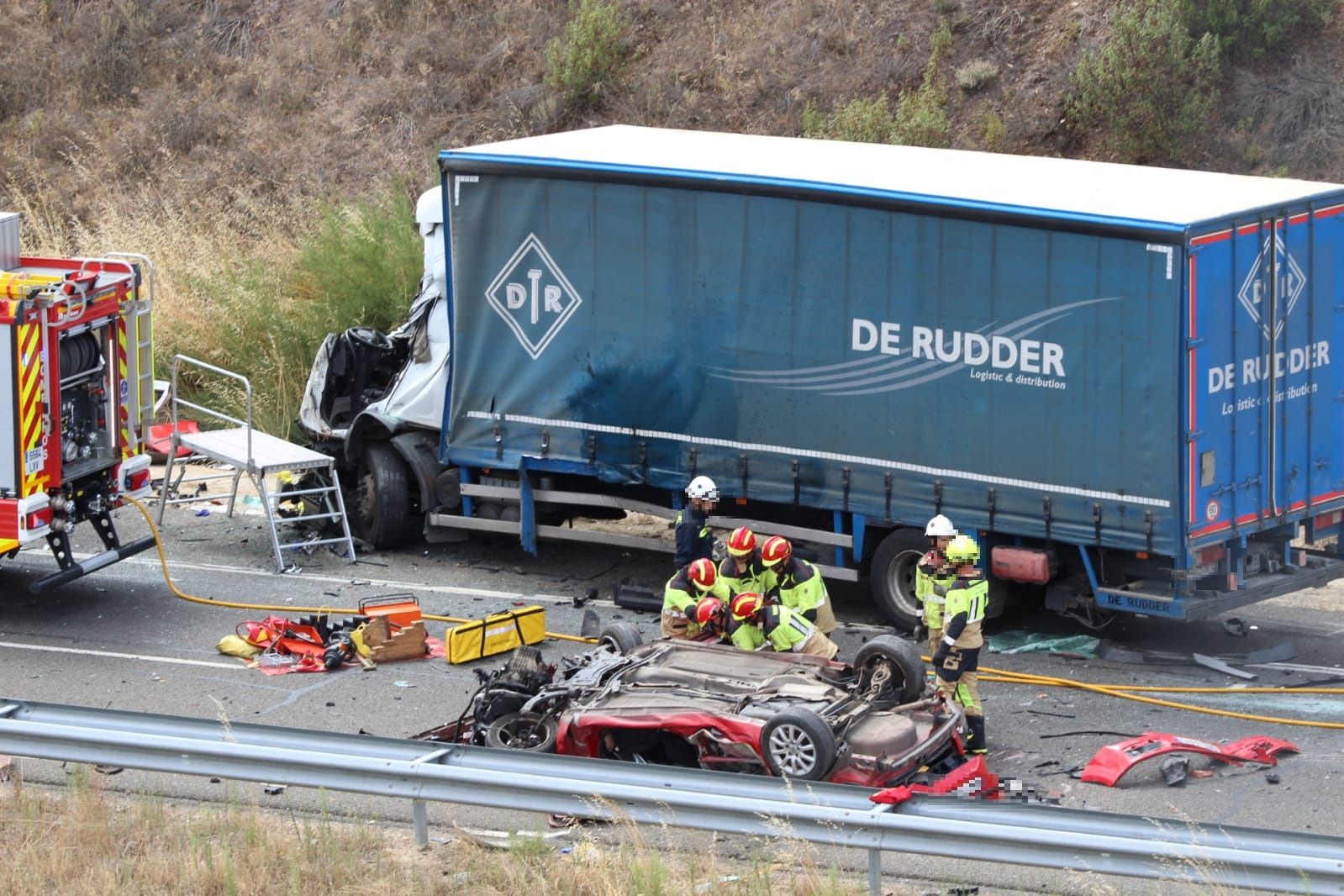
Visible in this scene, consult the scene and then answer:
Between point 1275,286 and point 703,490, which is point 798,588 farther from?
point 1275,286

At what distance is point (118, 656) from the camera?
13703 mm

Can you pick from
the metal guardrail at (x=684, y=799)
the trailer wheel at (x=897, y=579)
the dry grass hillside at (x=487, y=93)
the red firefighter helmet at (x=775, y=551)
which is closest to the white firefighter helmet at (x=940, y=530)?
the red firefighter helmet at (x=775, y=551)

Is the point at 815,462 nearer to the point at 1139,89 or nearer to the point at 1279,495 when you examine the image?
the point at 1279,495

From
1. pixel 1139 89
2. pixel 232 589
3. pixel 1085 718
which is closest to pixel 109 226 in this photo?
pixel 232 589

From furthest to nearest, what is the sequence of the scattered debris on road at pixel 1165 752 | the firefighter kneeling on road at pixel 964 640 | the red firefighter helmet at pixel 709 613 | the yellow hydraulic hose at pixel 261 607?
the yellow hydraulic hose at pixel 261 607, the red firefighter helmet at pixel 709 613, the firefighter kneeling on road at pixel 964 640, the scattered debris on road at pixel 1165 752

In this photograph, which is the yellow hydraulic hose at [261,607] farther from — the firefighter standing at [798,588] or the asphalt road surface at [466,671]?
the firefighter standing at [798,588]

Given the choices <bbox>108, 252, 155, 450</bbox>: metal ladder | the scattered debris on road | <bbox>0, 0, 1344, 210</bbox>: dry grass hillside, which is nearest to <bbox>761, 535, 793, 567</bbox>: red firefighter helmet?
the scattered debris on road

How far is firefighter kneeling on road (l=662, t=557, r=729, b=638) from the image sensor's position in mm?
11938

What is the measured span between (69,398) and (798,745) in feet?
23.2

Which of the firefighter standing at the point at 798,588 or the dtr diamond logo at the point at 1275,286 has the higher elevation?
the dtr diamond logo at the point at 1275,286

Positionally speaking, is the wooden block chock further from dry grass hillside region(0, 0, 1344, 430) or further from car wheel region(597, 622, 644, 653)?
dry grass hillside region(0, 0, 1344, 430)

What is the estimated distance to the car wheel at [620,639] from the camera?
11.7 metres

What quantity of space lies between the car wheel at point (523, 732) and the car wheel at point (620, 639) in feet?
3.29

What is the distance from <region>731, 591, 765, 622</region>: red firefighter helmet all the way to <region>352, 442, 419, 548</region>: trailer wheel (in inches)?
217
